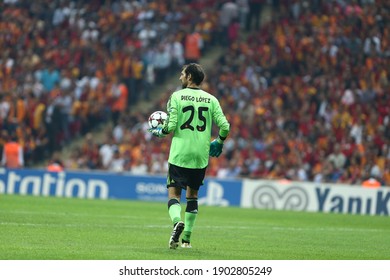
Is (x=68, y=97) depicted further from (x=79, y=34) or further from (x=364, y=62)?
(x=364, y=62)

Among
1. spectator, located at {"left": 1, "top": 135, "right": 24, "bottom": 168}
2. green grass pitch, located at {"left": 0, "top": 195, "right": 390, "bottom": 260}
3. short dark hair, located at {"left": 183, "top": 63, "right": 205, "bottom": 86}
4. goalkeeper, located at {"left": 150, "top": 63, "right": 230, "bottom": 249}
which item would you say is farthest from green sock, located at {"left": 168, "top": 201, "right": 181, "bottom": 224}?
spectator, located at {"left": 1, "top": 135, "right": 24, "bottom": 168}

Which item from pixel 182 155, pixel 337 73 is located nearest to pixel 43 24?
pixel 337 73

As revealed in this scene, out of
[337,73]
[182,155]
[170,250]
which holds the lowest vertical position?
[170,250]

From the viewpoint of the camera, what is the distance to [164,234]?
15805 mm

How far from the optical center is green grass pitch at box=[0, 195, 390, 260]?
12469 mm

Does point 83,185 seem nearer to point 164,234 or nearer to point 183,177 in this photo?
point 164,234

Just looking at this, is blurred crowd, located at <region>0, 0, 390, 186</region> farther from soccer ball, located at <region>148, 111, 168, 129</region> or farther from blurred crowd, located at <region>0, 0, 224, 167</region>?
soccer ball, located at <region>148, 111, 168, 129</region>

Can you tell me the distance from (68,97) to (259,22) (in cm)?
702

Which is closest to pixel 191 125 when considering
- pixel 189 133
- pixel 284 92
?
pixel 189 133

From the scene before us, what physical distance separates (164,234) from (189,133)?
10.1 ft

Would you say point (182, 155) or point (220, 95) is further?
point (220, 95)
